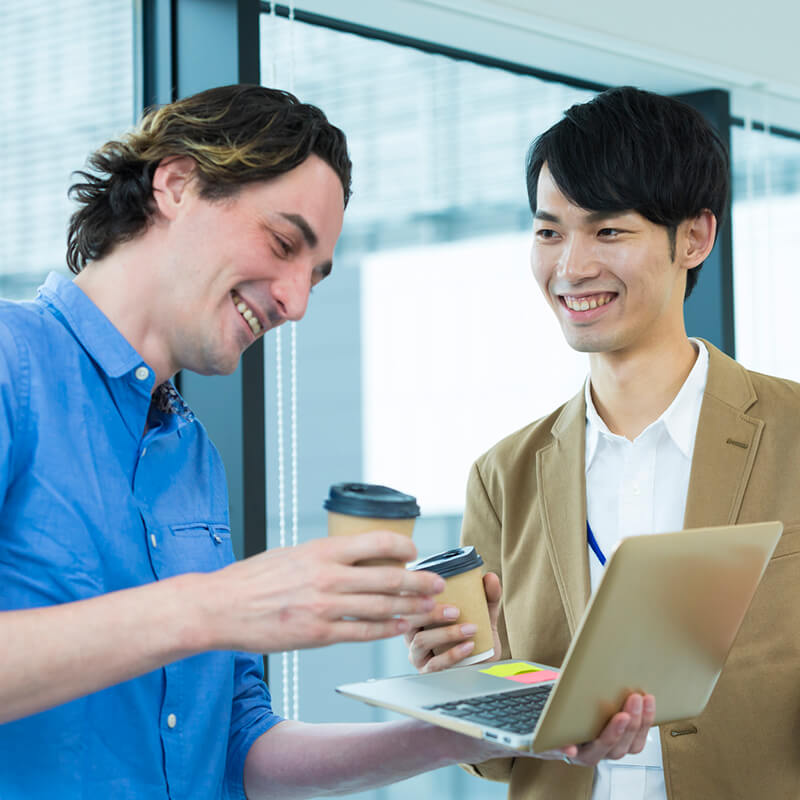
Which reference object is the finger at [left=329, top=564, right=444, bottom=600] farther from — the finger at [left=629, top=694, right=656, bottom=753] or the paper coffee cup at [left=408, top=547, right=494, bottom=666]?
the finger at [left=629, top=694, right=656, bottom=753]

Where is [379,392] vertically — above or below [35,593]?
above

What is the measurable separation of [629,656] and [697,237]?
1011mm

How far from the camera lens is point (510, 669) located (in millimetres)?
1511

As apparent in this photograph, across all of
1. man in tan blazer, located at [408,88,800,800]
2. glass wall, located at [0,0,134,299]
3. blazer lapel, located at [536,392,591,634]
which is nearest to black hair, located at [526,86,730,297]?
man in tan blazer, located at [408,88,800,800]

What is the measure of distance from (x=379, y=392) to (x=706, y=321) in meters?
1.26

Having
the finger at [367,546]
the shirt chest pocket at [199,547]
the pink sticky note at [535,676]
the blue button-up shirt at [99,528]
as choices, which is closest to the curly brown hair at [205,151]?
the blue button-up shirt at [99,528]

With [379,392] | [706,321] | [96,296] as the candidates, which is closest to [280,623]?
[96,296]

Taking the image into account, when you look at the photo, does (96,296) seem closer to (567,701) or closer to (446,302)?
(567,701)

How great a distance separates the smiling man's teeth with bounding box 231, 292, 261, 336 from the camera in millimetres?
1377

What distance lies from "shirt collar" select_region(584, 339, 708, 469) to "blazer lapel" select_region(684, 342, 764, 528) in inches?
1.4

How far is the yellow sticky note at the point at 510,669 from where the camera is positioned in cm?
148

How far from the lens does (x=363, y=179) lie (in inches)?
107

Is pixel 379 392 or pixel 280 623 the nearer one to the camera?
pixel 280 623

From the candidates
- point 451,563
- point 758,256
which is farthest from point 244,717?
point 758,256
